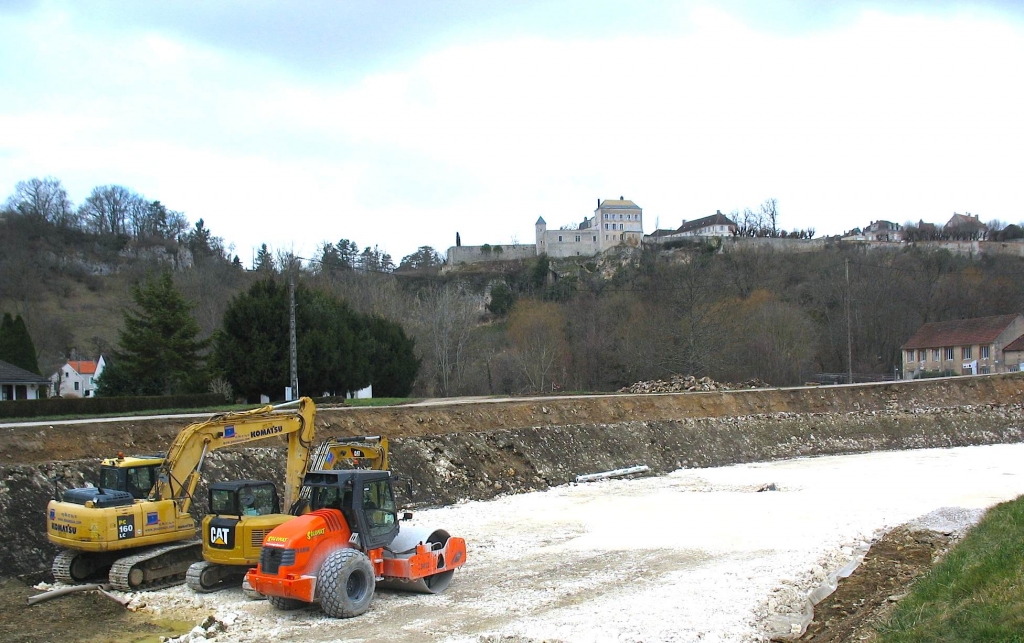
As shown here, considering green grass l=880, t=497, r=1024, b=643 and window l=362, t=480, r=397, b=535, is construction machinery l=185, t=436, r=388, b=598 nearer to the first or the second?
window l=362, t=480, r=397, b=535

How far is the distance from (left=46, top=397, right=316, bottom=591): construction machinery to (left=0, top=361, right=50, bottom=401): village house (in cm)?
4171

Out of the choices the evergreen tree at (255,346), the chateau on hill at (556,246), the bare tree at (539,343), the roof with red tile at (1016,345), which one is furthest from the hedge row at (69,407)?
the chateau on hill at (556,246)

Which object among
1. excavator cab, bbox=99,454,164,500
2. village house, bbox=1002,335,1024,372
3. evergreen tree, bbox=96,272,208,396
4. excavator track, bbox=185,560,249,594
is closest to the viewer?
excavator track, bbox=185,560,249,594

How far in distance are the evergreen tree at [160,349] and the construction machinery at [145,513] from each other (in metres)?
26.5

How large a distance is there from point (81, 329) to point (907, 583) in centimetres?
9409

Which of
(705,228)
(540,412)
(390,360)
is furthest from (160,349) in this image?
(705,228)

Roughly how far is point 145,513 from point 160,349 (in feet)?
93.5

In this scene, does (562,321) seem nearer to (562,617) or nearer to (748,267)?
(748,267)

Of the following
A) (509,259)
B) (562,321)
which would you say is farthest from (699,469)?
(509,259)

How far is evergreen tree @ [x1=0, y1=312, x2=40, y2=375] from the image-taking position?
183ft

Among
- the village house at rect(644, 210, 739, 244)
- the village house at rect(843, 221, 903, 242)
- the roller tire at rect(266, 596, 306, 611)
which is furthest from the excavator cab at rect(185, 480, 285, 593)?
the village house at rect(843, 221, 903, 242)

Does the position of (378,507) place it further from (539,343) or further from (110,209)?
(110,209)

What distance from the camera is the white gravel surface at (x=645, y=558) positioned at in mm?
11305

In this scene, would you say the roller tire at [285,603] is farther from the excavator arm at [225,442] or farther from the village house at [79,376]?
the village house at [79,376]
